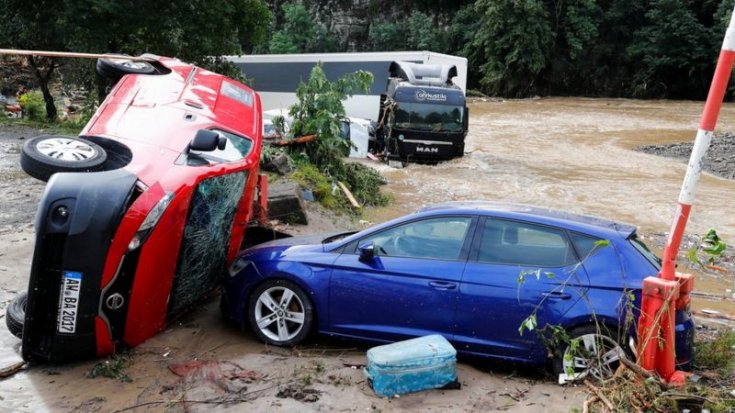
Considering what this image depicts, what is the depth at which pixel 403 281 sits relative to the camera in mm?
5477

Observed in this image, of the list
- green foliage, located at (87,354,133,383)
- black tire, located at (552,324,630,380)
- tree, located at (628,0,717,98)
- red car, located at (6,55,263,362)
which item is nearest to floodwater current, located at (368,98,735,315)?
black tire, located at (552,324,630,380)

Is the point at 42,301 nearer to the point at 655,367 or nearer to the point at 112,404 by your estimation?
the point at 112,404

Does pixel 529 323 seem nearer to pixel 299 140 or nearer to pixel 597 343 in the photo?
pixel 597 343

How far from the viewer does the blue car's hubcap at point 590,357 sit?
4.84m

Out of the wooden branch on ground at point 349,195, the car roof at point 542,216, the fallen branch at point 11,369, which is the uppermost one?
the car roof at point 542,216

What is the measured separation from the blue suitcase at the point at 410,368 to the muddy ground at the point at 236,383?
7cm

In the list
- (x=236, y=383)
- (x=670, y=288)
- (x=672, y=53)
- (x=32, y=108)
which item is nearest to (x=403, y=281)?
(x=236, y=383)

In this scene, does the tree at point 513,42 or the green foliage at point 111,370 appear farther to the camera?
the tree at point 513,42

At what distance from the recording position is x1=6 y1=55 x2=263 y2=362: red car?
15.7 feet

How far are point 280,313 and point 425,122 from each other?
47.0 ft

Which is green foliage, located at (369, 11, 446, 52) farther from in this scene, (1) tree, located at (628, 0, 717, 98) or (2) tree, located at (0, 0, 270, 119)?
(2) tree, located at (0, 0, 270, 119)

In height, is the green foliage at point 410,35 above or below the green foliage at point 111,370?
above

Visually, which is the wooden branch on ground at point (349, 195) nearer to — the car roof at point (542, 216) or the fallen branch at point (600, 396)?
the car roof at point (542, 216)

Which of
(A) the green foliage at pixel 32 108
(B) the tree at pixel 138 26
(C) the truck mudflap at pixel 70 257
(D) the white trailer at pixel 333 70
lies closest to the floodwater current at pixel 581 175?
(D) the white trailer at pixel 333 70
